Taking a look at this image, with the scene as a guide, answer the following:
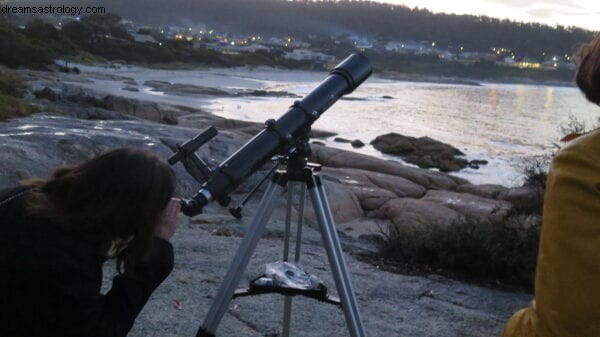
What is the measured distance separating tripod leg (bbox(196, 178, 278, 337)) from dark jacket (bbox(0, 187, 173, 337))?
1005 mm

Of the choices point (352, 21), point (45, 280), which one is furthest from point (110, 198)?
point (352, 21)

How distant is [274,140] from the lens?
297 centimetres

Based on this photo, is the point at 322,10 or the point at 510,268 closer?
the point at 510,268

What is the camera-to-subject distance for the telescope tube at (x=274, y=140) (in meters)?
2.84

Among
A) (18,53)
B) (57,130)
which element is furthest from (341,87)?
(18,53)

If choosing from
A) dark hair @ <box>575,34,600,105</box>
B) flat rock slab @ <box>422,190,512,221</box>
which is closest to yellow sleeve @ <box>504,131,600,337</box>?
dark hair @ <box>575,34,600,105</box>

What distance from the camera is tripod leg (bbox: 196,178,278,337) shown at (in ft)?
10.0

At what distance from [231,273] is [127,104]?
19.9m

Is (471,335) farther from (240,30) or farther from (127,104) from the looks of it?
(240,30)

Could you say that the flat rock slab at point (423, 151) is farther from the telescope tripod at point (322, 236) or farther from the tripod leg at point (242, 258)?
the tripod leg at point (242, 258)

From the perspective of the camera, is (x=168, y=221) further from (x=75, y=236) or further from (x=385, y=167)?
(x=385, y=167)

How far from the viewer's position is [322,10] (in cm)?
13075

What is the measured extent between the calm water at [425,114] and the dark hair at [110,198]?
16.2 m

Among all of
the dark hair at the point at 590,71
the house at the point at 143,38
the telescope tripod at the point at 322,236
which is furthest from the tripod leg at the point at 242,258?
the house at the point at 143,38
